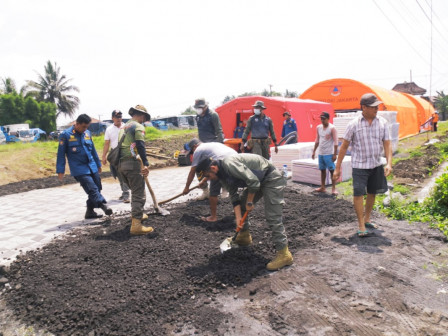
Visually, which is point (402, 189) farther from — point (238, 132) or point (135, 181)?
point (238, 132)

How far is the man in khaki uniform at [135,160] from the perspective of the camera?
4645mm

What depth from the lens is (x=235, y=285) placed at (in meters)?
3.23

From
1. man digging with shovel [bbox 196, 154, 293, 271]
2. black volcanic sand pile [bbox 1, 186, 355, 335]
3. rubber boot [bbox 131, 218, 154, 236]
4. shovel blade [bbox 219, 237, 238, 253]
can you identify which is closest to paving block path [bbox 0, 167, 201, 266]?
black volcanic sand pile [bbox 1, 186, 355, 335]

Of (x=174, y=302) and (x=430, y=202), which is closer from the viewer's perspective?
(x=174, y=302)

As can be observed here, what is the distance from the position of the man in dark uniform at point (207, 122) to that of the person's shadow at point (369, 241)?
2.88 m

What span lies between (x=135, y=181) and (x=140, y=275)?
1.65 m

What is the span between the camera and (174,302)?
2.98 meters

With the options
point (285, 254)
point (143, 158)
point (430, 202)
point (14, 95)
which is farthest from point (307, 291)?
point (14, 95)

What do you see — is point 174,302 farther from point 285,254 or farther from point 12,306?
point 12,306

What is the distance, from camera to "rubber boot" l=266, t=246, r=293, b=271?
344 centimetres

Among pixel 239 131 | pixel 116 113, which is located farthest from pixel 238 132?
pixel 116 113

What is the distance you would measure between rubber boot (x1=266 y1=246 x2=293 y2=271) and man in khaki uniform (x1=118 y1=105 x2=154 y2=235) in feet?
6.59

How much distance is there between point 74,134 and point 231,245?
3370 mm

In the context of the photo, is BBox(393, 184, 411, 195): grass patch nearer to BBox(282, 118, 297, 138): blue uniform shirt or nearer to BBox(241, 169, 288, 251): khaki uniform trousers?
BBox(282, 118, 297, 138): blue uniform shirt
